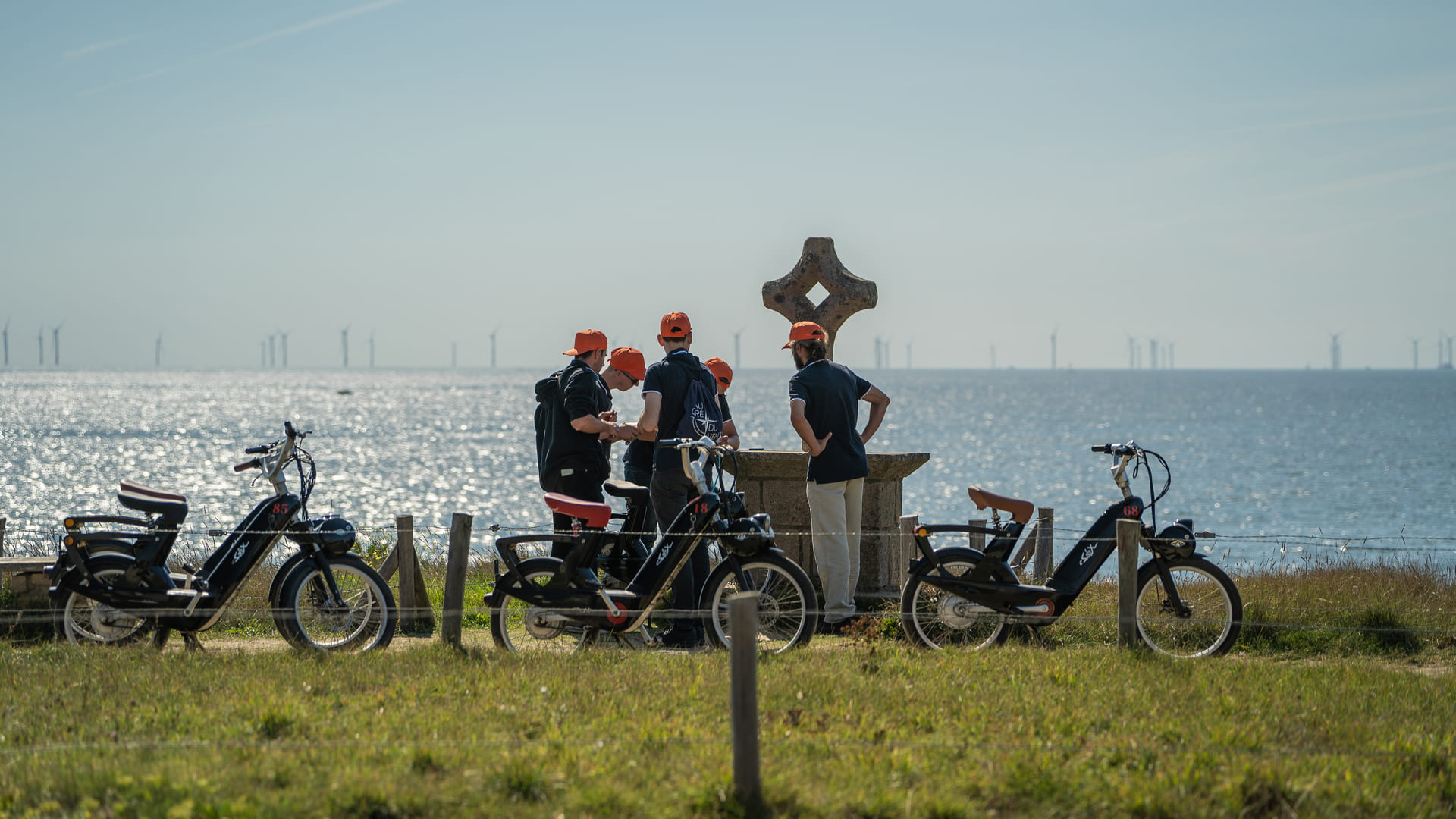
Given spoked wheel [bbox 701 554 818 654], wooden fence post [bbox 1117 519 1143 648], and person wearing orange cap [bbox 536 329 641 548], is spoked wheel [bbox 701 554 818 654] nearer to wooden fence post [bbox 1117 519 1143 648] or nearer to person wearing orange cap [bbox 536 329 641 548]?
person wearing orange cap [bbox 536 329 641 548]

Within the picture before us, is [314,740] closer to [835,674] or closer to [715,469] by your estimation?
[835,674]

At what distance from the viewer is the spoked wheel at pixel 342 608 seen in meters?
7.42

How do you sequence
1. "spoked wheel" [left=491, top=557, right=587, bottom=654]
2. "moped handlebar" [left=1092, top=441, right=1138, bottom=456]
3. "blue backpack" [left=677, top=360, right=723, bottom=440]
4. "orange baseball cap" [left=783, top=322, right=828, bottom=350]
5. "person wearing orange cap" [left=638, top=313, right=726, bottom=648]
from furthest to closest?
"orange baseball cap" [left=783, top=322, right=828, bottom=350] → "blue backpack" [left=677, top=360, right=723, bottom=440] → "person wearing orange cap" [left=638, top=313, right=726, bottom=648] → "moped handlebar" [left=1092, top=441, right=1138, bottom=456] → "spoked wheel" [left=491, top=557, right=587, bottom=654]

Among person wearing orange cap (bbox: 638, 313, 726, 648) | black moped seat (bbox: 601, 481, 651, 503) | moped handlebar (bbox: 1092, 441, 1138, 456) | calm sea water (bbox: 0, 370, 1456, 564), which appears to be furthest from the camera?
calm sea water (bbox: 0, 370, 1456, 564)

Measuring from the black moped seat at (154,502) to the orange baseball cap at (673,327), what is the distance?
10.1 feet

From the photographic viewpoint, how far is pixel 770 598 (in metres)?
7.68

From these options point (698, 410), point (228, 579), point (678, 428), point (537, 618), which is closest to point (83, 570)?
point (228, 579)

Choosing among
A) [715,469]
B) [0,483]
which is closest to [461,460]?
[0,483]

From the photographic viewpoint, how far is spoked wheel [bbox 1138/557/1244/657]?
299 inches

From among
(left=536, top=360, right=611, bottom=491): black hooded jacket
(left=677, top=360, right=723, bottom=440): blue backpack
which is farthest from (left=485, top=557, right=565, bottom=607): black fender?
(left=677, top=360, right=723, bottom=440): blue backpack

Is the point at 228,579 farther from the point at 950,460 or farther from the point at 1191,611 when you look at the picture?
the point at 950,460

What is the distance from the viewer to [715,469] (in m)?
7.84

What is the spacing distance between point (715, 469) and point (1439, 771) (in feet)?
13.5

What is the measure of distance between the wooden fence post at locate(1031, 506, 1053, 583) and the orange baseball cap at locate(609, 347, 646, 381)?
3.73m
